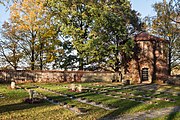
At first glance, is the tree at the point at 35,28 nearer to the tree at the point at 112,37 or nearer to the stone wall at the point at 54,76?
the stone wall at the point at 54,76

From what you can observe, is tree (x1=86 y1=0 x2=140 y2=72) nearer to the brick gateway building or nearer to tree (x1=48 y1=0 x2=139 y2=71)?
tree (x1=48 y1=0 x2=139 y2=71)

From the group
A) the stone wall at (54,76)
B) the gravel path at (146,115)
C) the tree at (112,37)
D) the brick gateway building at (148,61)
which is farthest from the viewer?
the brick gateway building at (148,61)

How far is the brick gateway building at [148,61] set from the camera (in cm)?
3484

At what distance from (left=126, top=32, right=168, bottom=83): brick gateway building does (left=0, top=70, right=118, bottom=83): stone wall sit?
3306 mm

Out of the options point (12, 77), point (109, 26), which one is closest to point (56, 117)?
point (12, 77)

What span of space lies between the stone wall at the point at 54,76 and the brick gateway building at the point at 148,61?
3.31 meters

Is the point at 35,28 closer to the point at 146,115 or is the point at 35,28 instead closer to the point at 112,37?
the point at 112,37

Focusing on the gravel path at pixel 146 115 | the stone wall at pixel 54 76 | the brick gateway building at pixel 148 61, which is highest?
the brick gateway building at pixel 148 61

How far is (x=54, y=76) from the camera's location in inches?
1289

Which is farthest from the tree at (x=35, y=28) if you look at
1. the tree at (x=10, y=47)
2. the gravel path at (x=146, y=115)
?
the gravel path at (x=146, y=115)

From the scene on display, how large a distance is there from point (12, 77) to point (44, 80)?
14.3 feet

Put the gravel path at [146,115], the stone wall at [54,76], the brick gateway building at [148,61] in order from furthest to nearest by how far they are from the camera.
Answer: the brick gateway building at [148,61] → the stone wall at [54,76] → the gravel path at [146,115]

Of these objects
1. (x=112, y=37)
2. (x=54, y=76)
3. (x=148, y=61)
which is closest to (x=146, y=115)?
(x=54, y=76)

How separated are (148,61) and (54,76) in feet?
47.3
